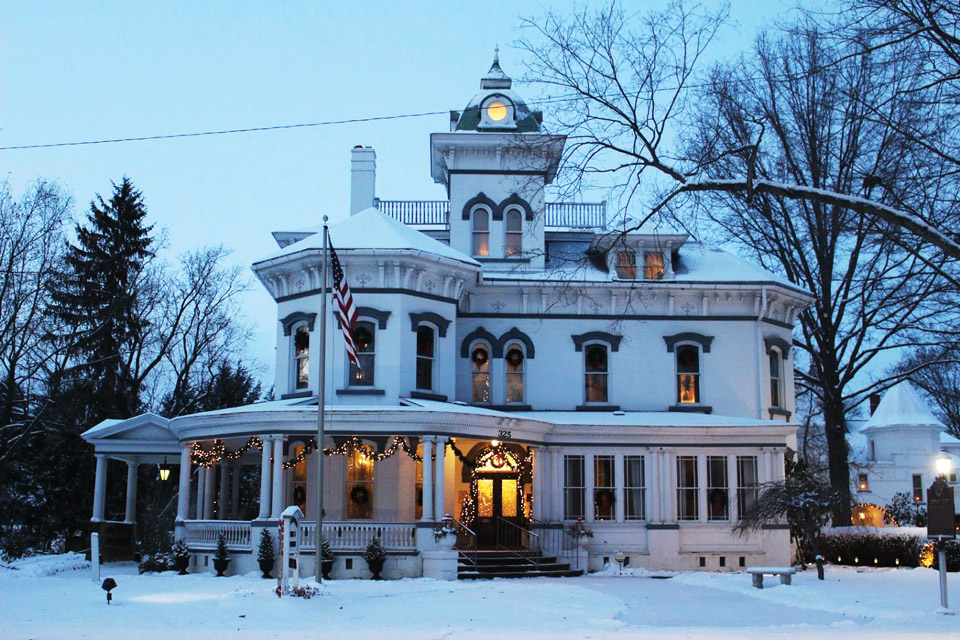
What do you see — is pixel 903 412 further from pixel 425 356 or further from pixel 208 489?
pixel 208 489

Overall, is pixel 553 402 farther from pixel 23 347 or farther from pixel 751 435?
pixel 23 347

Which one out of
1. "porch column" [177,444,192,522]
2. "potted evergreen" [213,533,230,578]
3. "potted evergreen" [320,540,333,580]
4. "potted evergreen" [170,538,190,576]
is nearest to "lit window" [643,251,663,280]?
"potted evergreen" [320,540,333,580]

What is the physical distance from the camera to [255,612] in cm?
1541

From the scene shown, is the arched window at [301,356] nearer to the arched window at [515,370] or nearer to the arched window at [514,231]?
the arched window at [515,370]

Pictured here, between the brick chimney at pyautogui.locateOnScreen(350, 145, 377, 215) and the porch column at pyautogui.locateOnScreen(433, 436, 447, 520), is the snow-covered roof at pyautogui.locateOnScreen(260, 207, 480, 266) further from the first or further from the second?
the porch column at pyautogui.locateOnScreen(433, 436, 447, 520)

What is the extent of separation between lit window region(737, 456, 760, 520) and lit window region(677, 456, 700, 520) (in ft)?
3.57

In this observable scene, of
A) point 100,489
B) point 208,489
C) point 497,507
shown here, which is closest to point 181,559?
point 208,489

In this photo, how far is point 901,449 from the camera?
55.9 metres

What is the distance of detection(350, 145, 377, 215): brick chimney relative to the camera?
31.5 m

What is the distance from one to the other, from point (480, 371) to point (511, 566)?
21.9 ft

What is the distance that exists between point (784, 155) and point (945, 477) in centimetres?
1040

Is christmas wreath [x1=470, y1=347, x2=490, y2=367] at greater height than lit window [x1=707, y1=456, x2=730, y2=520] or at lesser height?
greater

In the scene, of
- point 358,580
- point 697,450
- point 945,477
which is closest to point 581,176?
point 358,580

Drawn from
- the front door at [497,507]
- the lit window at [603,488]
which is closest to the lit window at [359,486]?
the front door at [497,507]
